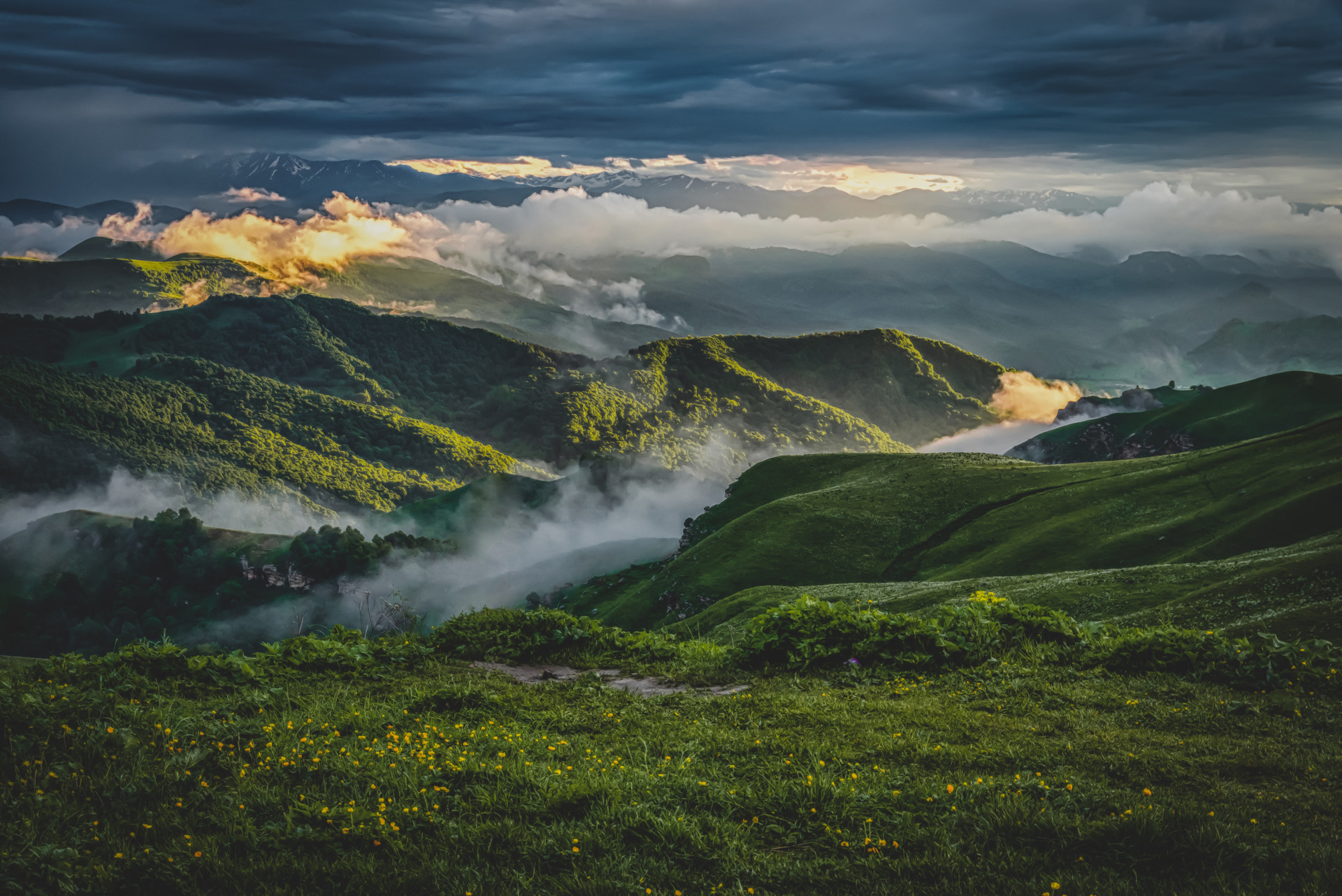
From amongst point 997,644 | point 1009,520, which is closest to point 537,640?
point 997,644

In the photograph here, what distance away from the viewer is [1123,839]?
7.61 metres

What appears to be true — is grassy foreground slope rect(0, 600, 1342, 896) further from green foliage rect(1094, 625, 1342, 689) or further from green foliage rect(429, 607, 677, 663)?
green foliage rect(429, 607, 677, 663)

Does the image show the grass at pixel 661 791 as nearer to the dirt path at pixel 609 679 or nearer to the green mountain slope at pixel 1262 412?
the dirt path at pixel 609 679

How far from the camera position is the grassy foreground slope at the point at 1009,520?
6438 cm

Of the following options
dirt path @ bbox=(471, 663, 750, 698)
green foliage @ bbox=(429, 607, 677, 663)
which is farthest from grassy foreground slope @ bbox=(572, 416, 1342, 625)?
dirt path @ bbox=(471, 663, 750, 698)

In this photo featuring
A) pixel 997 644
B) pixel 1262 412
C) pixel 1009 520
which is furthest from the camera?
pixel 1262 412

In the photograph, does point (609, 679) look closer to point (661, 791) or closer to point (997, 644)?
point (661, 791)

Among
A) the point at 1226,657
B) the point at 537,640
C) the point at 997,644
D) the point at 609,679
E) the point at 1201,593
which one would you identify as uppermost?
the point at 1226,657

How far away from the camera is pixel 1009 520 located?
290 feet

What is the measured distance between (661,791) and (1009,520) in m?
87.9

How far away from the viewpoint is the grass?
24.1 feet

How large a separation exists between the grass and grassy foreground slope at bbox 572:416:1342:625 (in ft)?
191

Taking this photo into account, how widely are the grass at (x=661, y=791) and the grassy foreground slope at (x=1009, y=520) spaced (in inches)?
2295

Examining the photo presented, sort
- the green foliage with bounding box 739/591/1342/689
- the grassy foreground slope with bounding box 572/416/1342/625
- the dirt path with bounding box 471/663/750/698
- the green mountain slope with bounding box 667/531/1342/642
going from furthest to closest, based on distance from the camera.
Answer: the grassy foreground slope with bounding box 572/416/1342/625 < the green mountain slope with bounding box 667/531/1342/642 < the dirt path with bounding box 471/663/750/698 < the green foliage with bounding box 739/591/1342/689
